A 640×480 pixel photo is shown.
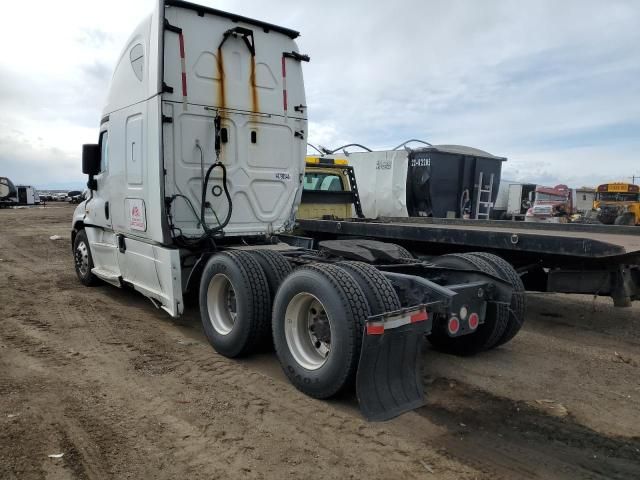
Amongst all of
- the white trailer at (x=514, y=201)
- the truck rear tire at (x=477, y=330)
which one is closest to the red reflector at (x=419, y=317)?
the truck rear tire at (x=477, y=330)

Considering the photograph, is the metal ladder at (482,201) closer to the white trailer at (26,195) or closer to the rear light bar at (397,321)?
the rear light bar at (397,321)

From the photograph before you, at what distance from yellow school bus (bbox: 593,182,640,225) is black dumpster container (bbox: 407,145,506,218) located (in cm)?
879

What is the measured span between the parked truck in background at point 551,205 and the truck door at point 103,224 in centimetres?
1904

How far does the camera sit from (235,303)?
5141 millimetres

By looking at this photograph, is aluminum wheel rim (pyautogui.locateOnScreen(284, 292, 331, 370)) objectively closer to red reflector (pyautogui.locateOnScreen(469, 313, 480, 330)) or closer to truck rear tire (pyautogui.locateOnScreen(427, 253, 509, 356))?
truck rear tire (pyautogui.locateOnScreen(427, 253, 509, 356))

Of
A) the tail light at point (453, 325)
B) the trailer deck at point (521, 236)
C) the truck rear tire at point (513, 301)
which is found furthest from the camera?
the trailer deck at point (521, 236)

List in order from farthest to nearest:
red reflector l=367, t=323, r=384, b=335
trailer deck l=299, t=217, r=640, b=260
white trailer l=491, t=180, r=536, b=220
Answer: white trailer l=491, t=180, r=536, b=220 → trailer deck l=299, t=217, r=640, b=260 → red reflector l=367, t=323, r=384, b=335

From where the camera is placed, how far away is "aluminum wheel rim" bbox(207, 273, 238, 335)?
5203 mm

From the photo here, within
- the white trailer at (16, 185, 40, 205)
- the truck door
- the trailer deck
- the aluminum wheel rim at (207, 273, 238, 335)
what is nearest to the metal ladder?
the trailer deck

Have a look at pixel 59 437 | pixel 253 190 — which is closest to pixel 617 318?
pixel 253 190

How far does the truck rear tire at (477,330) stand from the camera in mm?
4688

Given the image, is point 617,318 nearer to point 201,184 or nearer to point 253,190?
point 253,190

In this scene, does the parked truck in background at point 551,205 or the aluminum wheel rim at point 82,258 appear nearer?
the aluminum wheel rim at point 82,258

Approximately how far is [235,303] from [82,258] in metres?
4.54
